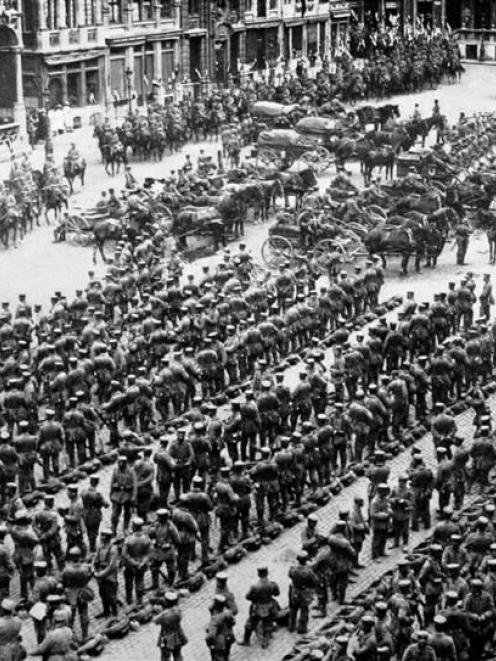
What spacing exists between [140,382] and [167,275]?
9.13 m

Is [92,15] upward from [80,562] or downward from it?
upward

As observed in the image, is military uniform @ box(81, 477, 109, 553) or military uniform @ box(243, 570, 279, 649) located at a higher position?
military uniform @ box(81, 477, 109, 553)

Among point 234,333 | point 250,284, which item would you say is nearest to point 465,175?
point 250,284

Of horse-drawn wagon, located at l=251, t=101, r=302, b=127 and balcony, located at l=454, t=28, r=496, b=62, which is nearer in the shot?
horse-drawn wagon, located at l=251, t=101, r=302, b=127

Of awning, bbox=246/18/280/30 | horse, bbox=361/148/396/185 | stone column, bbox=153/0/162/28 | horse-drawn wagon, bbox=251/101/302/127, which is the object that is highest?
stone column, bbox=153/0/162/28

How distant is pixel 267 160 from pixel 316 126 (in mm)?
4392

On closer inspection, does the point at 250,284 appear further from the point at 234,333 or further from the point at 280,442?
the point at 280,442

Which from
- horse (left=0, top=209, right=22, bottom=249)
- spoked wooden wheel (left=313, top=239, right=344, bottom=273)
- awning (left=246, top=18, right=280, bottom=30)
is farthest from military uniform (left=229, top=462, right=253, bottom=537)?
awning (left=246, top=18, right=280, bottom=30)

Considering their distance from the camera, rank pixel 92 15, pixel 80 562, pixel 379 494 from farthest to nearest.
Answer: pixel 92 15 < pixel 379 494 < pixel 80 562

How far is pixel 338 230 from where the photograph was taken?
3719 cm

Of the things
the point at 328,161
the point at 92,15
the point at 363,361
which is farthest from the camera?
the point at 92,15

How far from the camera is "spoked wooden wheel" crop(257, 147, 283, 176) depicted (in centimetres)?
4266

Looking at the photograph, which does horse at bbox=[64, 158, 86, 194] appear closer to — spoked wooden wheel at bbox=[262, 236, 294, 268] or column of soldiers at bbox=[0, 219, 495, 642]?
spoked wooden wheel at bbox=[262, 236, 294, 268]

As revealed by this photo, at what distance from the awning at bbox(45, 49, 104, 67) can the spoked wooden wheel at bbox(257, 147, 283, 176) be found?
492 inches
